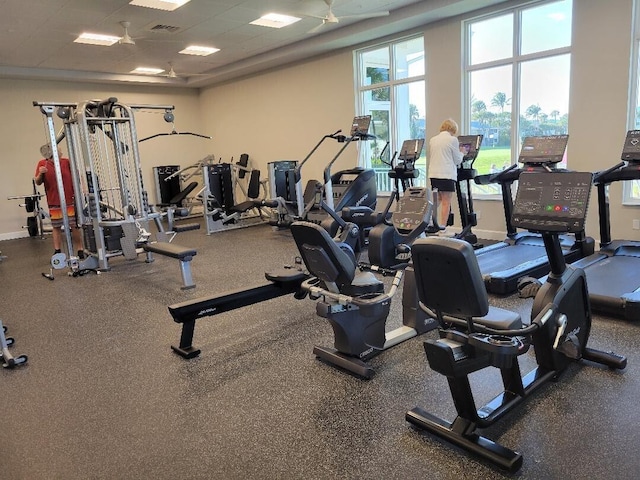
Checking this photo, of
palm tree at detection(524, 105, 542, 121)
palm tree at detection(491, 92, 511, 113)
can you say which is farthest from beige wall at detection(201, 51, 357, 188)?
palm tree at detection(524, 105, 542, 121)

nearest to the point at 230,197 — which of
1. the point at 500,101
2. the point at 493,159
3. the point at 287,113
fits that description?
the point at 287,113

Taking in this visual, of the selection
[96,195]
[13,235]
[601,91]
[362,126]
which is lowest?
[13,235]

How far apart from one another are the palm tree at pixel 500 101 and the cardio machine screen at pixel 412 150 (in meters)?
1.22

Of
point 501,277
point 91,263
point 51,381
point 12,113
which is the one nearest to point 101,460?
point 51,381

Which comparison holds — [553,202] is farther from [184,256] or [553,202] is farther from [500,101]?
[500,101]

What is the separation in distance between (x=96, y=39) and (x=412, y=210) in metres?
6.64

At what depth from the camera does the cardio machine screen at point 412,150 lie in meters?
6.44

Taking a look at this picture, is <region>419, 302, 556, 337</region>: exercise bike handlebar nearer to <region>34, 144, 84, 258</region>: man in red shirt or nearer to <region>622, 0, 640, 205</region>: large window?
<region>622, 0, 640, 205</region>: large window

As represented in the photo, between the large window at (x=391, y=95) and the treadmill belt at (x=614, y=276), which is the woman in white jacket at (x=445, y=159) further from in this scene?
the treadmill belt at (x=614, y=276)

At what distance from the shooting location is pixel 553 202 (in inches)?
90.0

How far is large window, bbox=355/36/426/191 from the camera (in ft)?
24.8

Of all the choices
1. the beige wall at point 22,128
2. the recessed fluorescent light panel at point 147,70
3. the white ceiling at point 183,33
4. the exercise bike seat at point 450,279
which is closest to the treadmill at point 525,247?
the exercise bike seat at point 450,279

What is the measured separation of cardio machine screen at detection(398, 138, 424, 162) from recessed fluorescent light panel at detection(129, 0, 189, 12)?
3.48m

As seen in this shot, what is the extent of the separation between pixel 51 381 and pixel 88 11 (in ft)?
16.8
